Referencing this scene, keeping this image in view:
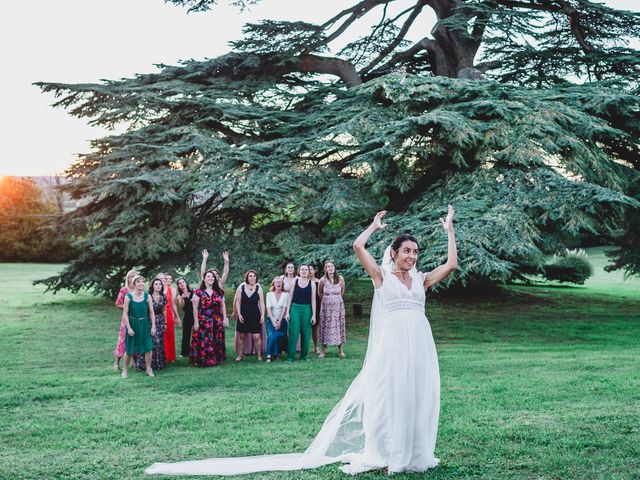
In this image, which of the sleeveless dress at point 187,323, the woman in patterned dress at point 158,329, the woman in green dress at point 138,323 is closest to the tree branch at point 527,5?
the sleeveless dress at point 187,323

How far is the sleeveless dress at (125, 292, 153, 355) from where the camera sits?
1102 cm

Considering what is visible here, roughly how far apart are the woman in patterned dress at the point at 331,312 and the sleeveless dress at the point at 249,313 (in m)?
1.17

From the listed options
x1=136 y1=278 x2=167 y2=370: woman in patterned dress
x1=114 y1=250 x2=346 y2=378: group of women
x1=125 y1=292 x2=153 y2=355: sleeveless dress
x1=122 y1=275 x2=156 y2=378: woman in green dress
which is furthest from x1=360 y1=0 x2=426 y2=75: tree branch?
x1=125 y1=292 x2=153 y2=355: sleeveless dress

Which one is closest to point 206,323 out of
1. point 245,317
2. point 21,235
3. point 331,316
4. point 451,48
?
point 245,317

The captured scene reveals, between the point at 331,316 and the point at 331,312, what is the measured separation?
0.07 metres

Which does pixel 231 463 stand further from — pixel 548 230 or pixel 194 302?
pixel 548 230

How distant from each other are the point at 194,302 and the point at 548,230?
9.34m

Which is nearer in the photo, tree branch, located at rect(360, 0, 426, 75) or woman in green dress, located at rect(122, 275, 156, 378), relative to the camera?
woman in green dress, located at rect(122, 275, 156, 378)

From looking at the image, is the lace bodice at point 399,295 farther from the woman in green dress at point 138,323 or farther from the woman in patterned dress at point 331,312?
the woman in patterned dress at point 331,312

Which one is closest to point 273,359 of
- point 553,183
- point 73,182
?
point 553,183

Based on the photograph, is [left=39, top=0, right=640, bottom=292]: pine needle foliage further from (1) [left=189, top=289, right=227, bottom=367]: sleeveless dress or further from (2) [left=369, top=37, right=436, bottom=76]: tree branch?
(1) [left=189, top=289, right=227, bottom=367]: sleeveless dress

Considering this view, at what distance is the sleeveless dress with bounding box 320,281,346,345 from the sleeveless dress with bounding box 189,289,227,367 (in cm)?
190

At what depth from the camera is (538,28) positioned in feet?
68.5

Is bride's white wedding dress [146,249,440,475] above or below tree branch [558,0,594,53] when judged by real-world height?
below
